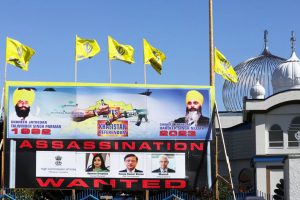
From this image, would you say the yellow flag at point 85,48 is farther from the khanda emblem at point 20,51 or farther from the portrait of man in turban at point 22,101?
the portrait of man in turban at point 22,101

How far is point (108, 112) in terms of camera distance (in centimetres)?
3173

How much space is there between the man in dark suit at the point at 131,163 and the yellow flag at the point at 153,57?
486 cm

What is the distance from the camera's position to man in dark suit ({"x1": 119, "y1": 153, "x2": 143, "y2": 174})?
104 feet

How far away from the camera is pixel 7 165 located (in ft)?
102

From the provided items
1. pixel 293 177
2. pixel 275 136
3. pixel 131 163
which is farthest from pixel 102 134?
pixel 275 136

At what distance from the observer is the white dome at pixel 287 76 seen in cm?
5506

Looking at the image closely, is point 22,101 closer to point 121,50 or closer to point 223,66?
point 121,50

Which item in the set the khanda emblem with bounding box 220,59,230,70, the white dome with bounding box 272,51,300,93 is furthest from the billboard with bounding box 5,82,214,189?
the white dome with bounding box 272,51,300,93

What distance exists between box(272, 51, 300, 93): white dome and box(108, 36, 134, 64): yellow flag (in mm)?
24266

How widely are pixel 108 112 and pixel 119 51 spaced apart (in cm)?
357

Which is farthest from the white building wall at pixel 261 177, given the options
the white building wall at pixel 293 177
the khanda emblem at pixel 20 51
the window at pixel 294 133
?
the khanda emblem at pixel 20 51

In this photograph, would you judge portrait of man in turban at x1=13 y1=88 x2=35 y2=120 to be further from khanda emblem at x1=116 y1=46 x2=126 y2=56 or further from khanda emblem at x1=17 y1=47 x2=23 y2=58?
khanda emblem at x1=116 y1=46 x2=126 y2=56

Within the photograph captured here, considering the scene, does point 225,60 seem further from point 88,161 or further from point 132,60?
point 88,161

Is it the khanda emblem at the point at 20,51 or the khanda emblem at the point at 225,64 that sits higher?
the khanda emblem at the point at 20,51
